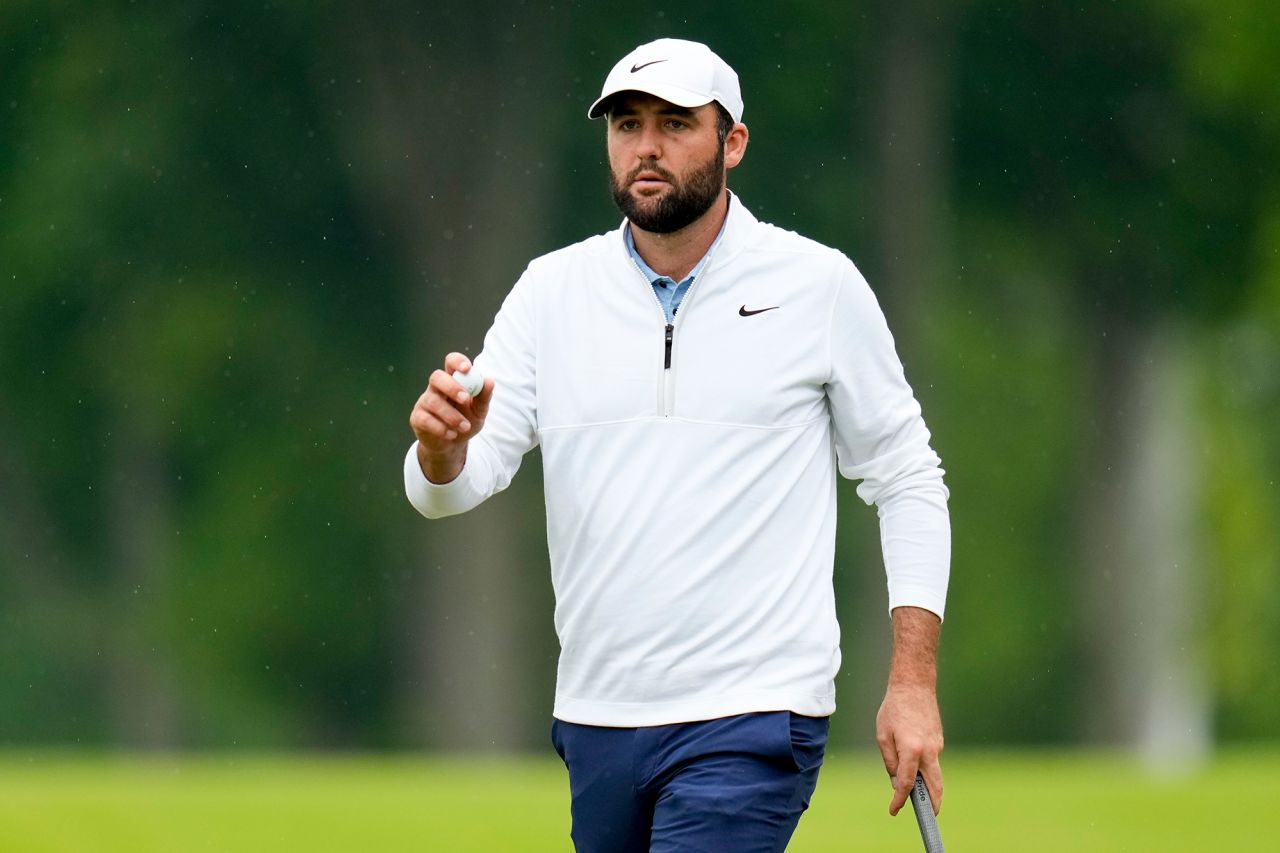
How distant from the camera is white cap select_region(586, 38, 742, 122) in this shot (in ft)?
16.9

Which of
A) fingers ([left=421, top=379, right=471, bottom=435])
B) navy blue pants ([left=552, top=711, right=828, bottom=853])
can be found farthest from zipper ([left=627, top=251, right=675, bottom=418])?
navy blue pants ([left=552, top=711, right=828, bottom=853])

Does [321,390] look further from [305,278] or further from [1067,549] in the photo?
[1067,549]

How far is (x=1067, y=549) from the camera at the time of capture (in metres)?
34.6

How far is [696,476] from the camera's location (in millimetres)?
5023

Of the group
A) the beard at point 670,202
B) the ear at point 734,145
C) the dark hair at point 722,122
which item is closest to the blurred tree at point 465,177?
the ear at point 734,145

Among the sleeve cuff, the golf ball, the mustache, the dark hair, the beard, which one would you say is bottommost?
the sleeve cuff

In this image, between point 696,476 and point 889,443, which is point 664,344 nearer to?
point 696,476

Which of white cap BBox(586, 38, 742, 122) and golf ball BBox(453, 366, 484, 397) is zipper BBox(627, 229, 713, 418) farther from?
golf ball BBox(453, 366, 484, 397)

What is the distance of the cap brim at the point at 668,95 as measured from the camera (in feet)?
16.8

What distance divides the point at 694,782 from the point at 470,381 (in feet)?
2.94

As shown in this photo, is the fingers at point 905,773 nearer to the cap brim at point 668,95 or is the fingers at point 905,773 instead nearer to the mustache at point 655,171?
the mustache at point 655,171

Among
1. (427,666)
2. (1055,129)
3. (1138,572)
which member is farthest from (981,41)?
(427,666)

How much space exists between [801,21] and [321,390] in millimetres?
6963

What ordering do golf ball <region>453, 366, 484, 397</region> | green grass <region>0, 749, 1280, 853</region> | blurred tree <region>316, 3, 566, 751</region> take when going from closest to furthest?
golf ball <region>453, 366, 484, 397</region> → green grass <region>0, 749, 1280, 853</region> → blurred tree <region>316, 3, 566, 751</region>
